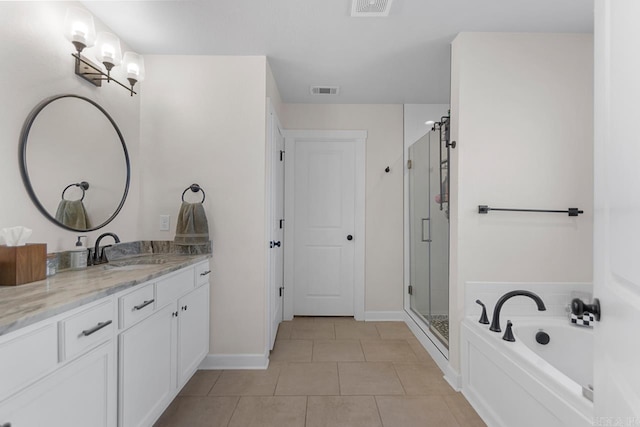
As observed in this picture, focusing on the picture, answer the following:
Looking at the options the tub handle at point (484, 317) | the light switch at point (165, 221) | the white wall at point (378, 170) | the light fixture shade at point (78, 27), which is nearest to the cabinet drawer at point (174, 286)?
the light switch at point (165, 221)

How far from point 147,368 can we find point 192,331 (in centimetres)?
56

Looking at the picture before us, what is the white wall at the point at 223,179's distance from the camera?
2465 mm

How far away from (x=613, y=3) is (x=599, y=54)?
107 mm

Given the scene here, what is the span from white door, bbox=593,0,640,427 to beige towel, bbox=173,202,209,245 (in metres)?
2.21

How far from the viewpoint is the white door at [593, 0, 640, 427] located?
605mm

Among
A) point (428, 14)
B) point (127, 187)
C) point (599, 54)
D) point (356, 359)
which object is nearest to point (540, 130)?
point (428, 14)

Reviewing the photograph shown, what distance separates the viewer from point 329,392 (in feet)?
6.93

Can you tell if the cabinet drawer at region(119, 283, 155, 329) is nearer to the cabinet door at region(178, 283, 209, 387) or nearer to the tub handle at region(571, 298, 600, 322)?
the cabinet door at region(178, 283, 209, 387)

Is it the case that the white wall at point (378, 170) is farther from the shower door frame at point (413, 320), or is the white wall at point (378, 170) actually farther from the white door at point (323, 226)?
the white door at point (323, 226)

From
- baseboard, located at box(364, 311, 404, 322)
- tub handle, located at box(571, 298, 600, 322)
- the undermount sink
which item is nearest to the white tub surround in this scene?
tub handle, located at box(571, 298, 600, 322)

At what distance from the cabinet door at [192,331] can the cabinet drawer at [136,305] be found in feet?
1.22

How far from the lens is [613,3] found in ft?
2.31

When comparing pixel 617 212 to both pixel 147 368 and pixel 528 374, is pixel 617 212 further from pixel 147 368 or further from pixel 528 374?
pixel 147 368

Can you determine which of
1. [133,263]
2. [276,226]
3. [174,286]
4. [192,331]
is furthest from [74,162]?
[276,226]
